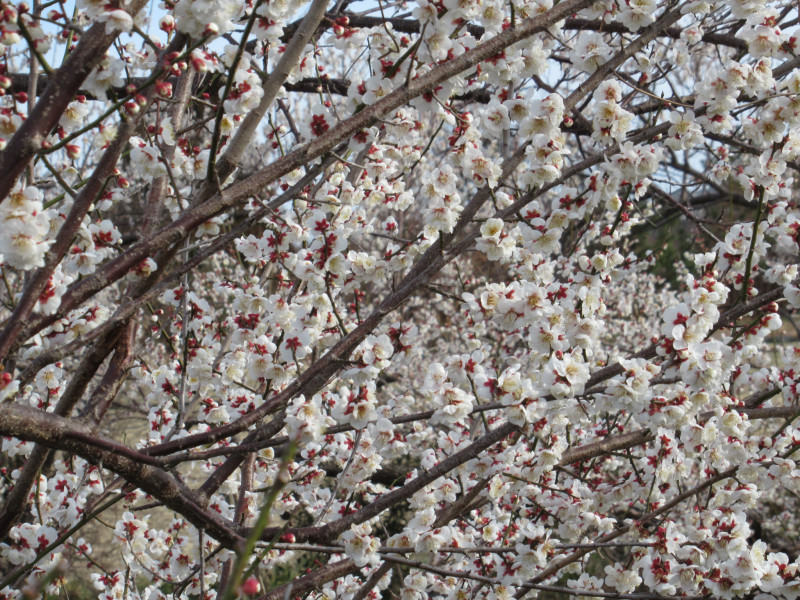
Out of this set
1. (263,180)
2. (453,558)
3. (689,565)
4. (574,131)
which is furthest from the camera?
(574,131)

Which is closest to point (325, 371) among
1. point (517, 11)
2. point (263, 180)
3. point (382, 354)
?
point (382, 354)

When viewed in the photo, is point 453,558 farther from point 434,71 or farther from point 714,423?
point 434,71

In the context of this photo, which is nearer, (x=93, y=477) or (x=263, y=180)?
(x=263, y=180)

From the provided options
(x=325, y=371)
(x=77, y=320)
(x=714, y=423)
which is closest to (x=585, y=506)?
(x=714, y=423)

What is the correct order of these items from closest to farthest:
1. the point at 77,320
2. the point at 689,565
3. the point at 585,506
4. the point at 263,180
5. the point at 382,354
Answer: the point at 263,180 → the point at 382,354 → the point at 77,320 → the point at 689,565 → the point at 585,506

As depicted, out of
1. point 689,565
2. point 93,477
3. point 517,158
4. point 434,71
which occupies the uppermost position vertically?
point 517,158

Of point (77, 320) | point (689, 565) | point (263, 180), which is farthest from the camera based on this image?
point (689, 565)

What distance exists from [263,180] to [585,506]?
2047 mm

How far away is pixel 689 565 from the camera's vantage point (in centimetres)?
262

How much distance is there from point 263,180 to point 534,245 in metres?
1.06

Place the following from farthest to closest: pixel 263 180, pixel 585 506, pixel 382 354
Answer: pixel 585 506 < pixel 382 354 < pixel 263 180

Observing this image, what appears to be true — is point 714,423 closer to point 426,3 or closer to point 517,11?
point 517,11

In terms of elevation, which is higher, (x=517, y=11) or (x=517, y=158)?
(x=517, y=11)

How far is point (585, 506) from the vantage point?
2900mm
